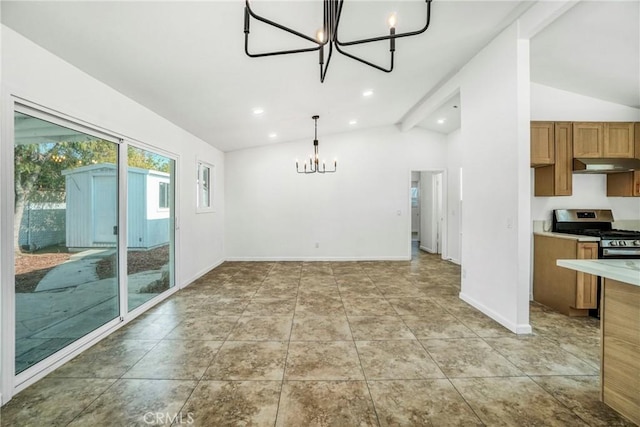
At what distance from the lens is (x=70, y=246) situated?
7.89ft

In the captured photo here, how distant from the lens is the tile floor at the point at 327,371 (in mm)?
1697

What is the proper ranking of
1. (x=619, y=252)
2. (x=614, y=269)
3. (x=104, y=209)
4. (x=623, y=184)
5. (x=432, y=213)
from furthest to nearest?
(x=432, y=213)
(x=623, y=184)
(x=619, y=252)
(x=104, y=209)
(x=614, y=269)

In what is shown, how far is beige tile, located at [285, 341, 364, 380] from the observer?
6.84 feet

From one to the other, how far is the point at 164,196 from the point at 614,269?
475cm

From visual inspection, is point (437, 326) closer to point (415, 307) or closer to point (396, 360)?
point (415, 307)

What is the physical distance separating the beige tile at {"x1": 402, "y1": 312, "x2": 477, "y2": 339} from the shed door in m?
3.35

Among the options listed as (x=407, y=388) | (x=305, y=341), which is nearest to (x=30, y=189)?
(x=305, y=341)

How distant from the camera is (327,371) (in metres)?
2.13

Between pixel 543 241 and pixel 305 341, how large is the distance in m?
3.23

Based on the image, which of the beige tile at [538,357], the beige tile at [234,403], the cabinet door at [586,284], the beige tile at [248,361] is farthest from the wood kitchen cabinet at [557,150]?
the beige tile at [234,403]

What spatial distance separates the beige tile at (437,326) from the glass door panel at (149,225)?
3278 millimetres

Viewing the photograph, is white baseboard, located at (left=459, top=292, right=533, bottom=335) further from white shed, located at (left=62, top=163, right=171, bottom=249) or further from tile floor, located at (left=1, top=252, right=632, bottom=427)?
white shed, located at (left=62, top=163, right=171, bottom=249)

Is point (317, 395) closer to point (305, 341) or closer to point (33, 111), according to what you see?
point (305, 341)

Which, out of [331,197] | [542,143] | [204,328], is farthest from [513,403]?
[331,197]
